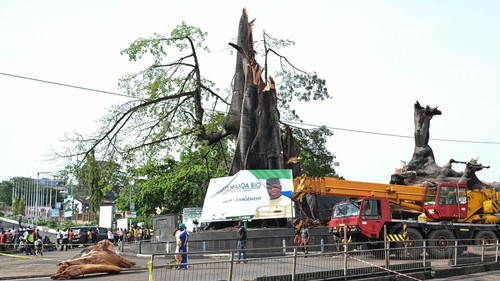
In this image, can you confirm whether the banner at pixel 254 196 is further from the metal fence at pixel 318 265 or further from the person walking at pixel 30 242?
the person walking at pixel 30 242

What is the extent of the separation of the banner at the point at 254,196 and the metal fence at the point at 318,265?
10.2 meters

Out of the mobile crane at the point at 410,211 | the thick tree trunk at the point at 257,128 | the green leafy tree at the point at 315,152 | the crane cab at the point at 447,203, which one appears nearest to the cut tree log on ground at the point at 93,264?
the mobile crane at the point at 410,211

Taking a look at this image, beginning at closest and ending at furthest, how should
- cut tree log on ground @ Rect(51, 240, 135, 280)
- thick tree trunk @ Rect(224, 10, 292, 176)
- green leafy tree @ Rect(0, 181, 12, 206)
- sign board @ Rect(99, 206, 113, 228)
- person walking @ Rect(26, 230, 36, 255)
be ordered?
cut tree log on ground @ Rect(51, 240, 135, 280) < thick tree trunk @ Rect(224, 10, 292, 176) < person walking @ Rect(26, 230, 36, 255) < sign board @ Rect(99, 206, 113, 228) < green leafy tree @ Rect(0, 181, 12, 206)

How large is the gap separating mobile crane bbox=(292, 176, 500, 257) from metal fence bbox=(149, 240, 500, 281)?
9.45 feet

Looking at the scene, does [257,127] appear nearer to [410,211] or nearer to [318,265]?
[410,211]

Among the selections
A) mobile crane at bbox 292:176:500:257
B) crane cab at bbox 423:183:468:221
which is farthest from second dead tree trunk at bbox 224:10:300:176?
crane cab at bbox 423:183:468:221

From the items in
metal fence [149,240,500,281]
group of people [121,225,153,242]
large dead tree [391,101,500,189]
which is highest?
large dead tree [391,101,500,189]

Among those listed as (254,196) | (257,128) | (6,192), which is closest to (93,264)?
Result: (254,196)

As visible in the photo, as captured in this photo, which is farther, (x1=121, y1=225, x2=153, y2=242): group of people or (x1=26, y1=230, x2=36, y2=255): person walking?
(x1=121, y1=225, x2=153, y2=242): group of people

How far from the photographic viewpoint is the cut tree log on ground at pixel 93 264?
1755cm

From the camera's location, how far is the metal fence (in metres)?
13.5

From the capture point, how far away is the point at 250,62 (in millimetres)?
33688

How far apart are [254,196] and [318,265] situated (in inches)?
542

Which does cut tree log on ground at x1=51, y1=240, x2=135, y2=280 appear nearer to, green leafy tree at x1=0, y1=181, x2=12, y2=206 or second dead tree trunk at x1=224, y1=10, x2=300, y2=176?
second dead tree trunk at x1=224, y1=10, x2=300, y2=176
